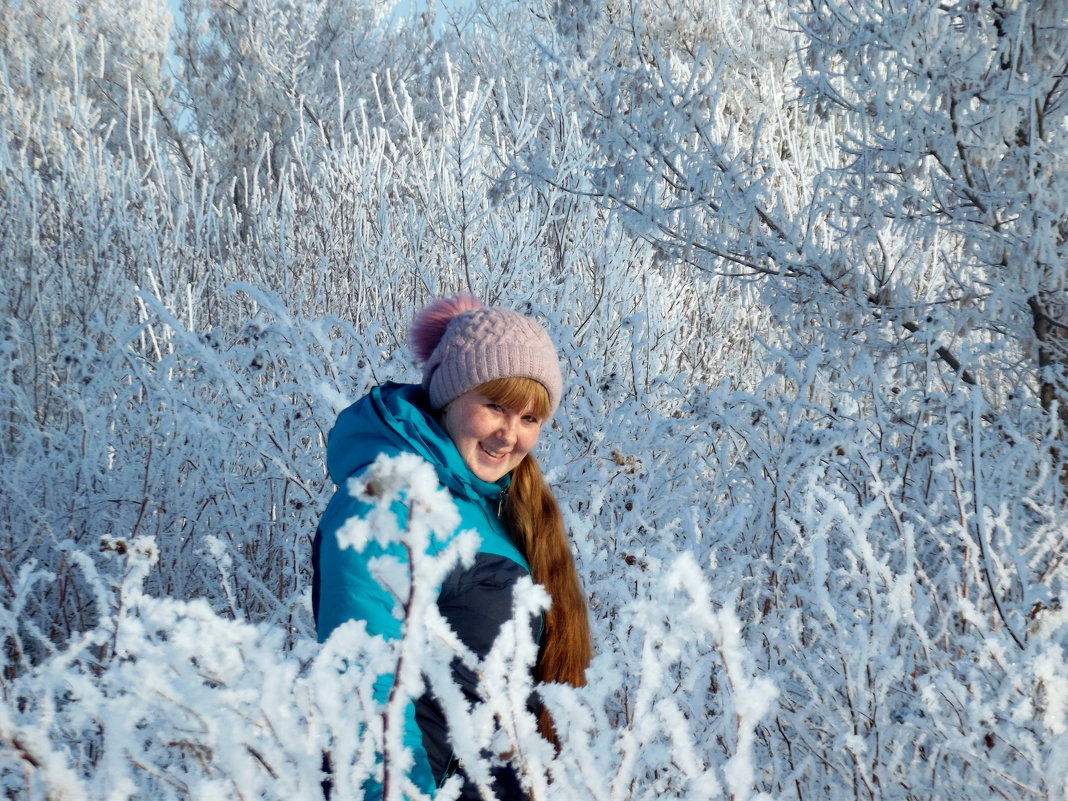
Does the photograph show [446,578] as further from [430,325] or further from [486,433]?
[430,325]

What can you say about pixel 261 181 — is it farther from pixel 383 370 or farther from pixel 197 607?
pixel 197 607

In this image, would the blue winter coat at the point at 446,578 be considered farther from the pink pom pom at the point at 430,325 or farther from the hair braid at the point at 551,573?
the pink pom pom at the point at 430,325

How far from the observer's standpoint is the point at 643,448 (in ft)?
10.8

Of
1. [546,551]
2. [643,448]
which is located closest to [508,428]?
[546,551]

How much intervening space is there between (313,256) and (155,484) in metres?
2.75

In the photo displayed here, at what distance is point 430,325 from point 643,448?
1470 mm

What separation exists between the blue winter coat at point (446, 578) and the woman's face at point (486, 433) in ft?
0.12

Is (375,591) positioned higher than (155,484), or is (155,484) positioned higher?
(375,591)

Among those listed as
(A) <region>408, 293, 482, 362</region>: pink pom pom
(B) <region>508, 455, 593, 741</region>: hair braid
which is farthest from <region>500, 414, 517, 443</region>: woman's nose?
(A) <region>408, 293, 482, 362</region>: pink pom pom

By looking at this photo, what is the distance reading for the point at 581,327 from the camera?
5.18 m

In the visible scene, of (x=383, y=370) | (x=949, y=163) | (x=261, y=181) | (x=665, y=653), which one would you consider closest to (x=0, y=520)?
(x=383, y=370)

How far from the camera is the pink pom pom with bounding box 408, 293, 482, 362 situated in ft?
6.57

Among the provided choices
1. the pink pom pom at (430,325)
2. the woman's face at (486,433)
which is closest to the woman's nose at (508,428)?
the woman's face at (486,433)

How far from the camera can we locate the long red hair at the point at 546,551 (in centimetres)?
182
